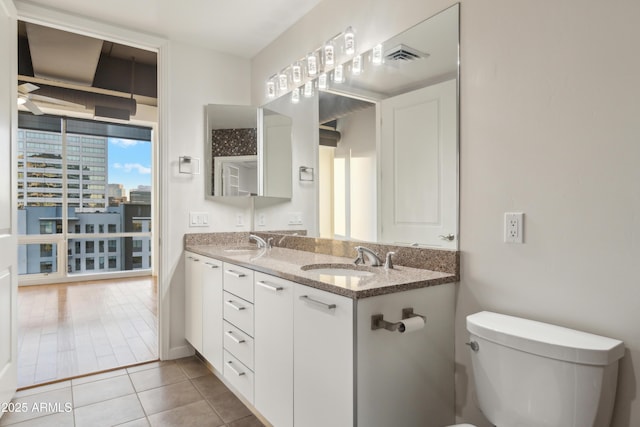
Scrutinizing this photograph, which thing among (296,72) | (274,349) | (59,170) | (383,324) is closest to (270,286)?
(274,349)

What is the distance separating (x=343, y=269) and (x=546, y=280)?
91 cm

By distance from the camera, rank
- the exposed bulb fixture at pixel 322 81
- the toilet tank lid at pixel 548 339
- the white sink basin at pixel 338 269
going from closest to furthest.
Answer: the toilet tank lid at pixel 548 339 < the white sink basin at pixel 338 269 < the exposed bulb fixture at pixel 322 81

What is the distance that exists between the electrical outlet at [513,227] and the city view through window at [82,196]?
6.30m

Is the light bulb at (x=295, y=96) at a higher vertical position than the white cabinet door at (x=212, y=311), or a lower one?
higher

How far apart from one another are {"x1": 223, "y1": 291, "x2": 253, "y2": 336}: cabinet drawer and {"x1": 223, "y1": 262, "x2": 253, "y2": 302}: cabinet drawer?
3 cm

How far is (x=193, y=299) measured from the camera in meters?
2.72

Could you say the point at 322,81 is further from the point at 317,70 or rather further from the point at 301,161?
the point at 301,161

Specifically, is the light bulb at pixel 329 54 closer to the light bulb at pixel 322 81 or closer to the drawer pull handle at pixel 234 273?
the light bulb at pixel 322 81

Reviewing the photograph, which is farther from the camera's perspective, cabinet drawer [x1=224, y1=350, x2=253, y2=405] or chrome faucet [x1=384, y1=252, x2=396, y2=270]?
cabinet drawer [x1=224, y1=350, x2=253, y2=405]

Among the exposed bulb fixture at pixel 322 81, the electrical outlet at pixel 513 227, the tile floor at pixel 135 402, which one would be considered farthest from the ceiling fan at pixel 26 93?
the electrical outlet at pixel 513 227

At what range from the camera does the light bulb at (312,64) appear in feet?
7.86

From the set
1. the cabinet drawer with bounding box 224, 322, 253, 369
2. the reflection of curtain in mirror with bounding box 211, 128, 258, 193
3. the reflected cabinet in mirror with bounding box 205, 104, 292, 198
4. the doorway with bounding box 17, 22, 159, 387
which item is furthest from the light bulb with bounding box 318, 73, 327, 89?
the doorway with bounding box 17, 22, 159, 387

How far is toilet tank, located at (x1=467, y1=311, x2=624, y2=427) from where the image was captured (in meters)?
1.06

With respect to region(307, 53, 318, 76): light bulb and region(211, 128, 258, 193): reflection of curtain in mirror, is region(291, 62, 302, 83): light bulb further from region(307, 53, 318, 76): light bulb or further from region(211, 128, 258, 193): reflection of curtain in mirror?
region(211, 128, 258, 193): reflection of curtain in mirror
